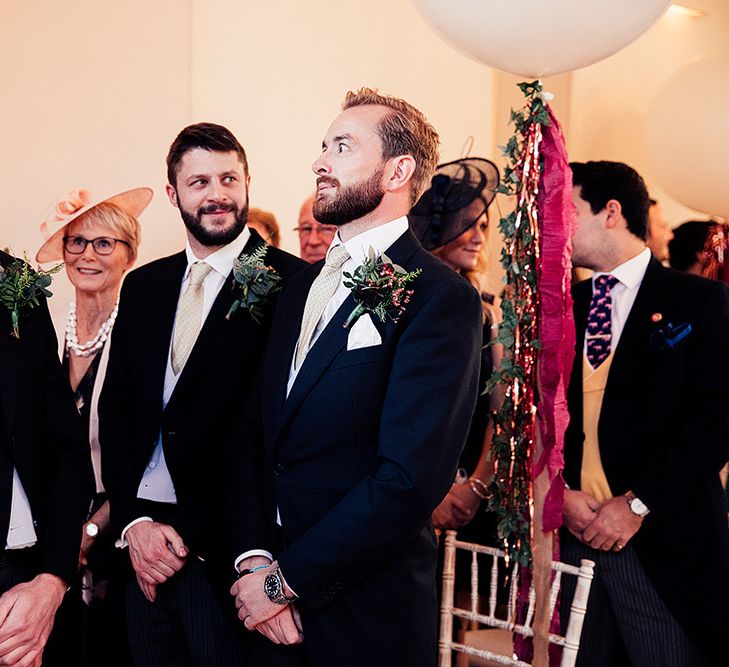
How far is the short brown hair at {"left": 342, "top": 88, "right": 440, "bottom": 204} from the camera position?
2.35 meters

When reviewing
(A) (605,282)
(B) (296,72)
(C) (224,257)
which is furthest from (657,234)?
(C) (224,257)

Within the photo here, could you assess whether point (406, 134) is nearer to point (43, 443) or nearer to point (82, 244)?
point (43, 443)

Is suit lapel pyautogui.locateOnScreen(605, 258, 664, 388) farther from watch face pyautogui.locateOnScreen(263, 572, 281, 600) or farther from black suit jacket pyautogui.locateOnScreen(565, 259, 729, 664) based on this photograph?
watch face pyautogui.locateOnScreen(263, 572, 281, 600)

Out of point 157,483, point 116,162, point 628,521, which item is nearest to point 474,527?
point 628,521

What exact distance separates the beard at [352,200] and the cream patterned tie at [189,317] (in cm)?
62

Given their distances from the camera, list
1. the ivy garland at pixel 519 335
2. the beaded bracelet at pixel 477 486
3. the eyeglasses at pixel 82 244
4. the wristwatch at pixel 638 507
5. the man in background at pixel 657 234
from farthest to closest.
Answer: the man in background at pixel 657 234 < the eyeglasses at pixel 82 244 < the beaded bracelet at pixel 477 486 < the wristwatch at pixel 638 507 < the ivy garland at pixel 519 335

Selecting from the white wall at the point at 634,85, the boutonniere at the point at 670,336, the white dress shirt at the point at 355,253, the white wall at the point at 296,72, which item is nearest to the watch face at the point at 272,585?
the white dress shirt at the point at 355,253

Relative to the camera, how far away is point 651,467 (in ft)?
9.45

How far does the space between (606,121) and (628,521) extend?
112 inches

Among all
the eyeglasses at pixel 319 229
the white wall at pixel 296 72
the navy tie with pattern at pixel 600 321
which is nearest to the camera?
the navy tie with pattern at pixel 600 321

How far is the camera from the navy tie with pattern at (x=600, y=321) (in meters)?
3.07

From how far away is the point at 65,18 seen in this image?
3848 millimetres

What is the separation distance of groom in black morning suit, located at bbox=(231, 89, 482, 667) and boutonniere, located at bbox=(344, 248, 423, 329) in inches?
0.9

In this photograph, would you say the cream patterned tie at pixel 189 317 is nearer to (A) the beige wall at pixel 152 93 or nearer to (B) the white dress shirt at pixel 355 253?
(B) the white dress shirt at pixel 355 253
